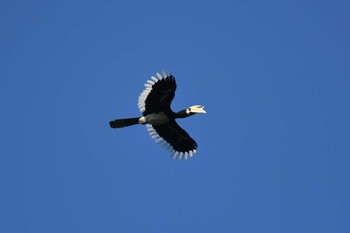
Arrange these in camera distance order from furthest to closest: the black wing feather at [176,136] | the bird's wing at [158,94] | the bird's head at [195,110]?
the black wing feather at [176,136] → the bird's head at [195,110] → the bird's wing at [158,94]

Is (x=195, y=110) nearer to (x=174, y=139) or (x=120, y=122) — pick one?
(x=174, y=139)

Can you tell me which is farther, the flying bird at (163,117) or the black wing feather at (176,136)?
the black wing feather at (176,136)

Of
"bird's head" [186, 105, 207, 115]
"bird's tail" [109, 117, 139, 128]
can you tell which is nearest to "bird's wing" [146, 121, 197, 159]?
"bird's head" [186, 105, 207, 115]

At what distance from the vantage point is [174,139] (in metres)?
32.7

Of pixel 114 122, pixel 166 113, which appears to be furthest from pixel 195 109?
pixel 114 122

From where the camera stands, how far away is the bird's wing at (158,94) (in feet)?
98.7

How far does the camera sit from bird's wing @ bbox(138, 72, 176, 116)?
30.1 metres

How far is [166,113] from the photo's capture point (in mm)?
31344

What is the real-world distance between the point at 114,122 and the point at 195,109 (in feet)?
10.3

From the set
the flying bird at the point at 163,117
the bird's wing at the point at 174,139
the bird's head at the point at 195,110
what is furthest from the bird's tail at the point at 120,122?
the bird's head at the point at 195,110

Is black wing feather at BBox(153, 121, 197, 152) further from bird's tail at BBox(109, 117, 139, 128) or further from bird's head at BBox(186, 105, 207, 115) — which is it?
bird's tail at BBox(109, 117, 139, 128)

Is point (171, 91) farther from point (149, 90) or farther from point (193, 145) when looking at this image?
point (193, 145)

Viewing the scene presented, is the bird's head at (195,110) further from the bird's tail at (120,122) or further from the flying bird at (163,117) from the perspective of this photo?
the bird's tail at (120,122)

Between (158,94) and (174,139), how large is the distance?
113 inches
